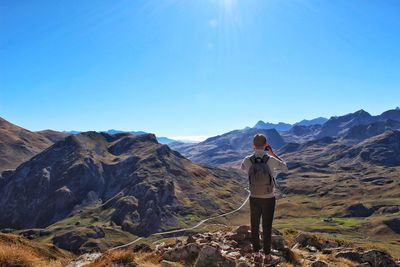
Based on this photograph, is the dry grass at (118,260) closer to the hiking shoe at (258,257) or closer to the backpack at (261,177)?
the hiking shoe at (258,257)

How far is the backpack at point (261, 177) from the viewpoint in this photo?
16672mm

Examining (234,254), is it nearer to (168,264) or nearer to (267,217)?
(267,217)

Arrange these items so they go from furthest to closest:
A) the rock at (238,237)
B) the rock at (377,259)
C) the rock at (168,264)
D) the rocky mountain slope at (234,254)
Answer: the rock at (377,259) < the rock at (238,237) < the rock at (168,264) < the rocky mountain slope at (234,254)

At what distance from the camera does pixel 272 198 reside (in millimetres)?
16828

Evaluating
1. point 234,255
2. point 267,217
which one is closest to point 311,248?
point 234,255

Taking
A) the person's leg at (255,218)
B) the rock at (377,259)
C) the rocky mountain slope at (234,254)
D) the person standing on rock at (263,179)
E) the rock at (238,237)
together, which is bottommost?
the rock at (377,259)

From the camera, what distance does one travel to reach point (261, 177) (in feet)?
54.7

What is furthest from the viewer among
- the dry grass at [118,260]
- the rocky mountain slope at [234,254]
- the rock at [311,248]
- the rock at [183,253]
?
the rock at [311,248]

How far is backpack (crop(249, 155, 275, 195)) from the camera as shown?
656 inches

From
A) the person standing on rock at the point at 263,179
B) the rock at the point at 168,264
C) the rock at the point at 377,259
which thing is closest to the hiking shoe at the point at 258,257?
the person standing on rock at the point at 263,179

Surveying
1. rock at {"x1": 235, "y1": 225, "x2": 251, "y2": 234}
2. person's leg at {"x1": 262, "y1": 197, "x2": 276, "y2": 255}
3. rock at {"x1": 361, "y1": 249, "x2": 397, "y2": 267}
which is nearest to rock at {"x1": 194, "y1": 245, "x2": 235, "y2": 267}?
person's leg at {"x1": 262, "y1": 197, "x2": 276, "y2": 255}

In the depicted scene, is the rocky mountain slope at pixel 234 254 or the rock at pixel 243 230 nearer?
the rocky mountain slope at pixel 234 254

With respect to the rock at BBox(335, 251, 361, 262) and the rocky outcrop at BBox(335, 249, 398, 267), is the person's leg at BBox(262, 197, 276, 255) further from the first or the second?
the rocky outcrop at BBox(335, 249, 398, 267)

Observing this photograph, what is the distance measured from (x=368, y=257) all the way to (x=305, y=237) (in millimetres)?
4242
